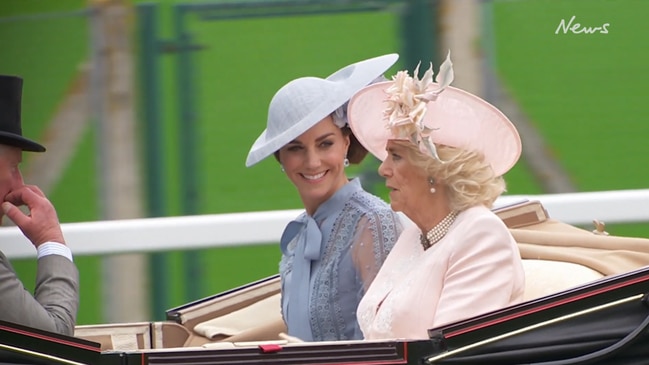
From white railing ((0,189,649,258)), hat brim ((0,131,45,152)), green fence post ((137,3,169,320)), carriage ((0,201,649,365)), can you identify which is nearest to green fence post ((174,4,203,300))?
green fence post ((137,3,169,320))

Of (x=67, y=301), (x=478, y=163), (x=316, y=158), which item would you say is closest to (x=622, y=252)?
(x=478, y=163)

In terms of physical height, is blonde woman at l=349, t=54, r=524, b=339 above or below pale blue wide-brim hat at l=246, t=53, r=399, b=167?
below

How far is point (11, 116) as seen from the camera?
10.8ft

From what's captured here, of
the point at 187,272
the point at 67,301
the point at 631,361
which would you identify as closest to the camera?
the point at 631,361

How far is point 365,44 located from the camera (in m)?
5.37

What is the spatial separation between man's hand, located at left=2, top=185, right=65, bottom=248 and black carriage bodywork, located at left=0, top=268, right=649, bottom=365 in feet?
1.28

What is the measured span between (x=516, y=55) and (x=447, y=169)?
7.64ft

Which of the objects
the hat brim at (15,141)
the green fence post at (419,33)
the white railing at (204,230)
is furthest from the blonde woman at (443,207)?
the green fence post at (419,33)

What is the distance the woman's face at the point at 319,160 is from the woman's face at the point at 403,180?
0.36m

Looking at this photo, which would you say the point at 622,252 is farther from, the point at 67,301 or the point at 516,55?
the point at 516,55

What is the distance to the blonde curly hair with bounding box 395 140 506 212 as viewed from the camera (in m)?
3.12

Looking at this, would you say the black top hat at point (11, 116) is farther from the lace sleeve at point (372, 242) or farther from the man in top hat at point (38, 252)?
the lace sleeve at point (372, 242)

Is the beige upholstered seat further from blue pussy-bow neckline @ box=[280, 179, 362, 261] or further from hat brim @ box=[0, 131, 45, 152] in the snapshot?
hat brim @ box=[0, 131, 45, 152]

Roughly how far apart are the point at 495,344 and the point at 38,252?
43.4 inches
